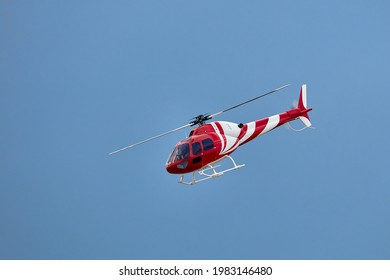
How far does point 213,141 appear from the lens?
129ft

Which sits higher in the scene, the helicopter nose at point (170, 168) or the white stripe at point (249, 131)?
the white stripe at point (249, 131)

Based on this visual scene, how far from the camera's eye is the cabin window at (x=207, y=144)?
38.8 meters

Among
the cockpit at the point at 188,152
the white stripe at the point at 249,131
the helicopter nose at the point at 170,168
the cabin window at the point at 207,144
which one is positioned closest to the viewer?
the cockpit at the point at 188,152

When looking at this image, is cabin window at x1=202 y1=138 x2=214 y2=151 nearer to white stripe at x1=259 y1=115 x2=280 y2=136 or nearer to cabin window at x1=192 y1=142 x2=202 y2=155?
cabin window at x1=192 y1=142 x2=202 y2=155

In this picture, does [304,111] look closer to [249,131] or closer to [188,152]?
[249,131]

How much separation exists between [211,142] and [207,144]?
0.84 feet

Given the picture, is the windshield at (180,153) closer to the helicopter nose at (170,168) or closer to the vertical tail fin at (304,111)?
the helicopter nose at (170,168)

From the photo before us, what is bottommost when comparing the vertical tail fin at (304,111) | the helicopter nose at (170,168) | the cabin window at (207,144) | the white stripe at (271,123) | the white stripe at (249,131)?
the helicopter nose at (170,168)

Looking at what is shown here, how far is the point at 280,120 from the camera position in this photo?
138 feet

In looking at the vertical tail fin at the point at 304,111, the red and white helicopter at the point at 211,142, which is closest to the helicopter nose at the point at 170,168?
the red and white helicopter at the point at 211,142

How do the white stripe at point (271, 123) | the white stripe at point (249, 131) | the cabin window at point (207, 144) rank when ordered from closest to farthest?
the cabin window at point (207, 144) < the white stripe at point (249, 131) < the white stripe at point (271, 123)
